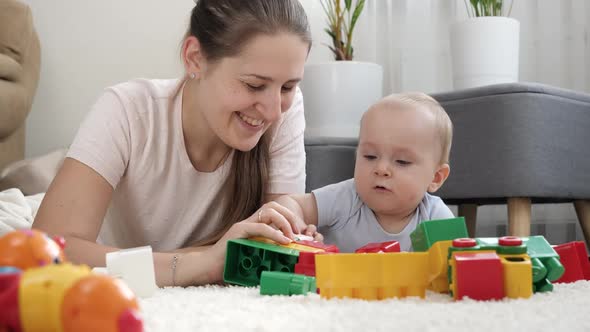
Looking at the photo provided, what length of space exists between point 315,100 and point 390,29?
628mm

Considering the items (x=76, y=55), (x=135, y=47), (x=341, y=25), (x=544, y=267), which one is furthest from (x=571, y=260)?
(x=76, y=55)

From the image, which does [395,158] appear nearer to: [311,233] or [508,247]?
[311,233]

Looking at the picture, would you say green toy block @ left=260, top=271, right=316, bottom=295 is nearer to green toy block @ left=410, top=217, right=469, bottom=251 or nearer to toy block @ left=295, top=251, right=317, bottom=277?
toy block @ left=295, top=251, right=317, bottom=277

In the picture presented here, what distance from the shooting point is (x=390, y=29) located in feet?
9.77

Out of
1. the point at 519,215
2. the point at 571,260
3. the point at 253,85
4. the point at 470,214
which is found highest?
the point at 253,85

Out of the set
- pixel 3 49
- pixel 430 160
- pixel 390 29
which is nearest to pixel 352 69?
pixel 390 29

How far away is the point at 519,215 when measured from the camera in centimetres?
193

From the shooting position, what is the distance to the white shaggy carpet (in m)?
0.65

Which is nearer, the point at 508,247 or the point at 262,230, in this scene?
the point at 508,247

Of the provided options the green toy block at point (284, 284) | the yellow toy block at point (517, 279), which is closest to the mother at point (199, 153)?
the green toy block at point (284, 284)

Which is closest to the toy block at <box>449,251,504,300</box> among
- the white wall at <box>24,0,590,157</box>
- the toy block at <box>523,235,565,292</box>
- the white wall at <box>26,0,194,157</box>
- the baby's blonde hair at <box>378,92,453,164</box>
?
the toy block at <box>523,235,565,292</box>

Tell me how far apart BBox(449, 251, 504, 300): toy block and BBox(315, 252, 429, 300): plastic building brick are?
0.07m

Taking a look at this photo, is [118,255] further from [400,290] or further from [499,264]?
[499,264]

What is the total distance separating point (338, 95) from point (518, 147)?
2.74ft
